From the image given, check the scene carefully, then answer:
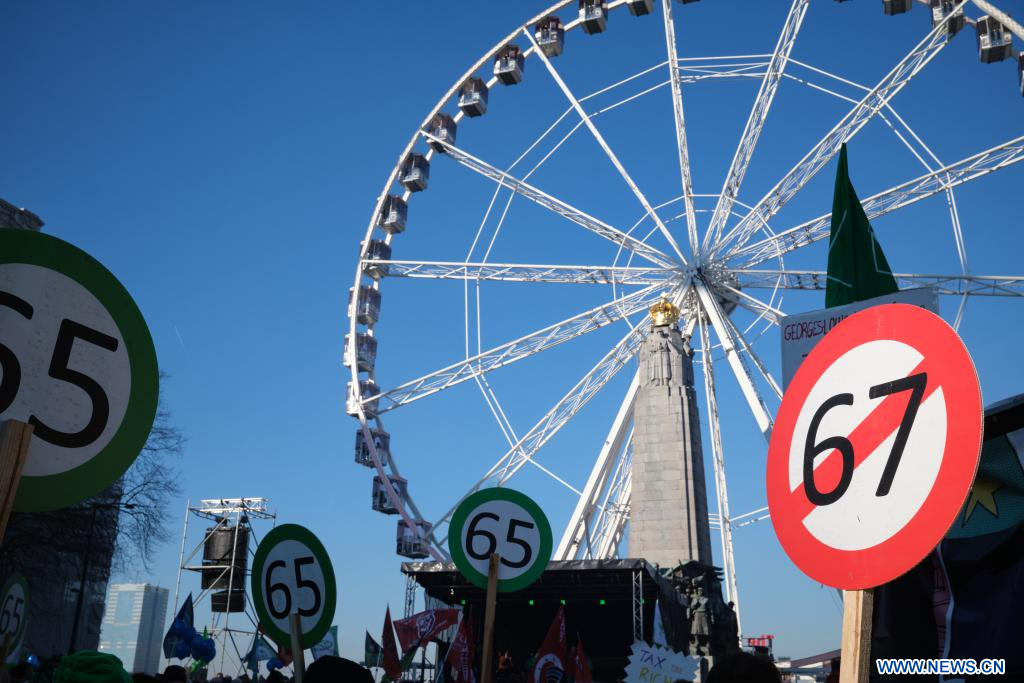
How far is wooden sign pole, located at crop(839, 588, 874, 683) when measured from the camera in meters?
2.53

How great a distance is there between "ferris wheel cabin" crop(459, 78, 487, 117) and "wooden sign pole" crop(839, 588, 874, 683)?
1049 inches

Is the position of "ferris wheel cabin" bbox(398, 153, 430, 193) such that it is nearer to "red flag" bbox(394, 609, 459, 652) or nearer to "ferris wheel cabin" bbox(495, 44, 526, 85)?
"ferris wheel cabin" bbox(495, 44, 526, 85)

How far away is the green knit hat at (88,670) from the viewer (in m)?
3.04

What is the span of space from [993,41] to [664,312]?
1030 centimetres

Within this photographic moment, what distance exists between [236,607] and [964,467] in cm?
3258

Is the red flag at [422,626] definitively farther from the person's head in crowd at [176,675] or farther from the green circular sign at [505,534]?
the person's head in crowd at [176,675]

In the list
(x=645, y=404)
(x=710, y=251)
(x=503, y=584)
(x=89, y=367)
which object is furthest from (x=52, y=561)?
(x=89, y=367)

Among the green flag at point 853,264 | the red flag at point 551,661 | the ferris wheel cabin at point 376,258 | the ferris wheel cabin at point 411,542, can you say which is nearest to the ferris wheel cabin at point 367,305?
the ferris wheel cabin at point 376,258

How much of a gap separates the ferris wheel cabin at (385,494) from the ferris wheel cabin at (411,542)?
1.70 ft

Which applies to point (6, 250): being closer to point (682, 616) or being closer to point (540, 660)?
point (540, 660)

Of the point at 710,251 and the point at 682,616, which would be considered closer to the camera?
the point at 710,251

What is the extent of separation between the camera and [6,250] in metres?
2.82

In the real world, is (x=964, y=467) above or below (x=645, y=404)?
below

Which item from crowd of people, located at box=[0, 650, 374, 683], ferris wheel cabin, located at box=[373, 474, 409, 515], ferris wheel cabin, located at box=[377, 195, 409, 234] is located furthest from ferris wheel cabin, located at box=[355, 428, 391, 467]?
crowd of people, located at box=[0, 650, 374, 683]
